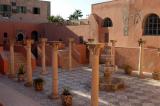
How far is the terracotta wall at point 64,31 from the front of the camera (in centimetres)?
3297

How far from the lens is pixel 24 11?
3650cm

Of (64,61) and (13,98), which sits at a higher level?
(64,61)

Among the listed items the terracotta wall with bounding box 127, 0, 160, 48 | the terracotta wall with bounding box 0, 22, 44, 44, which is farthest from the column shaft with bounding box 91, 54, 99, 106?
the terracotta wall with bounding box 0, 22, 44, 44

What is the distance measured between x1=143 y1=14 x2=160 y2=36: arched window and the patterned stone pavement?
22.2ft

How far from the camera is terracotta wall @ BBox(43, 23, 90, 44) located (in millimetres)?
32969

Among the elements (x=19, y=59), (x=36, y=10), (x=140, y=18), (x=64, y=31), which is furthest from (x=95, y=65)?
(x=36, y=10)

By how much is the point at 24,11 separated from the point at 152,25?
1958 cm

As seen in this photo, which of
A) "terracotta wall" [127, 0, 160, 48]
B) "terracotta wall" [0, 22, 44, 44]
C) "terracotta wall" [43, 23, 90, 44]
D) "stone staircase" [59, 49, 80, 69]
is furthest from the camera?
"terracotta wall" [43, 23, 90, 44]

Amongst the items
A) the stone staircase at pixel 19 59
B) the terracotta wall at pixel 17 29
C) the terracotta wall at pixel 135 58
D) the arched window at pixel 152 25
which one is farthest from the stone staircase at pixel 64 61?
the terracotta wall at pixel 17 29

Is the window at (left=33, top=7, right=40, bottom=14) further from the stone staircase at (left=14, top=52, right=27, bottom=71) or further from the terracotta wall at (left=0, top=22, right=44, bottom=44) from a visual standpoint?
the stone staircase at (left=14, top=52, right=27, bottom=71)

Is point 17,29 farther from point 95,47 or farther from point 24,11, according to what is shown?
point 95,47

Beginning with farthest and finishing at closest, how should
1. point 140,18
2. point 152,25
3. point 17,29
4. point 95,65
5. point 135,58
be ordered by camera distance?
point 17,29 < point 140,18 < point 152,25 < point 135,58 < point 95,65

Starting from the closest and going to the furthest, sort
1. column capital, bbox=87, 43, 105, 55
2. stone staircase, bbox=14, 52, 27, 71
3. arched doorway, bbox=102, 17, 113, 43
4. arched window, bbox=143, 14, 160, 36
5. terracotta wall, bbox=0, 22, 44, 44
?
column capital, bbox=87, 43, 105, 55 → stone staircase, bbox=14, 52, 27, 71 → arched window, bbox=143, 14, 160, 36 → arched doorway, bbox=102, 17, 113, 43 → terracotta wall, bbox=0, 22, 44, 44

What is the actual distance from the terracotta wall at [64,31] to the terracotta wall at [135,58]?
931 cm
